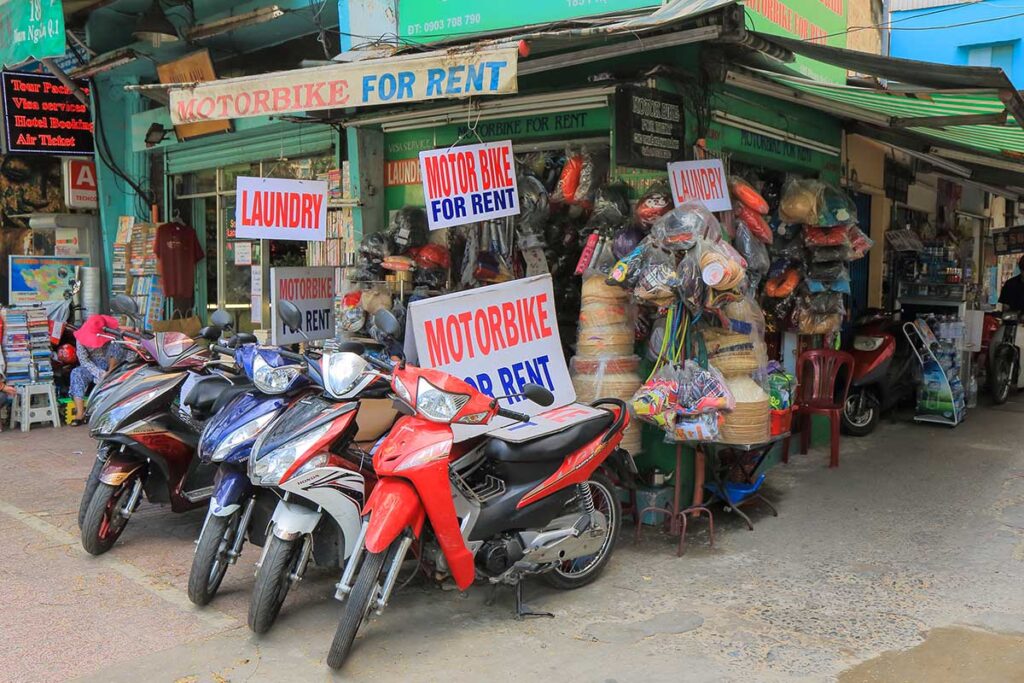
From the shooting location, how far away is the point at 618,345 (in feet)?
18.1

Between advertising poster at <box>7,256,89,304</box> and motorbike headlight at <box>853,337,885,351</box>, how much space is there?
29.1 ft

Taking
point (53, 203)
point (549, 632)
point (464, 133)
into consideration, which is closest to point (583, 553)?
point (549, 632)

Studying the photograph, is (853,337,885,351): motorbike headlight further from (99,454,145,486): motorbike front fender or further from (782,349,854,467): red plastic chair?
(99,454,145,486): motorbike front fender

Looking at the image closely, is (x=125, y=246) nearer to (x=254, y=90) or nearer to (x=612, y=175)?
(x=254, y=90)

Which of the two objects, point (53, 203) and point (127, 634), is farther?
point (53, 203)

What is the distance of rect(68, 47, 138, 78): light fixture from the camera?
8.80 metres

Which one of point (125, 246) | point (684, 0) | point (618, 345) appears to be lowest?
point (618, 345)

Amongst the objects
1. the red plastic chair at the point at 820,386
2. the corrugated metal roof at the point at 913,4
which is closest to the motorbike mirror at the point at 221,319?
the red plastic chair at the point at 820,386

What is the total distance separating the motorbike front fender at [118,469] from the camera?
508cm

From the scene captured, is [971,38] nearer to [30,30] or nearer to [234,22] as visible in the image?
[234,22]

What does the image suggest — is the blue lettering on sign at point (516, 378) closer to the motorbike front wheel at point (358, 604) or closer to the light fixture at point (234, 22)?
the motorbike front wheel at point (358, 604)

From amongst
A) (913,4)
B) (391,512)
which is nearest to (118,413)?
A: (391,512)

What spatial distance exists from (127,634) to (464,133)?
4394mm

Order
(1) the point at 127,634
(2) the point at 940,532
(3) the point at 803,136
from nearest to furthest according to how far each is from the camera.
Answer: (1) the point at 127,634 < (2) the point at 940,532 < (3) the point at 803,136
